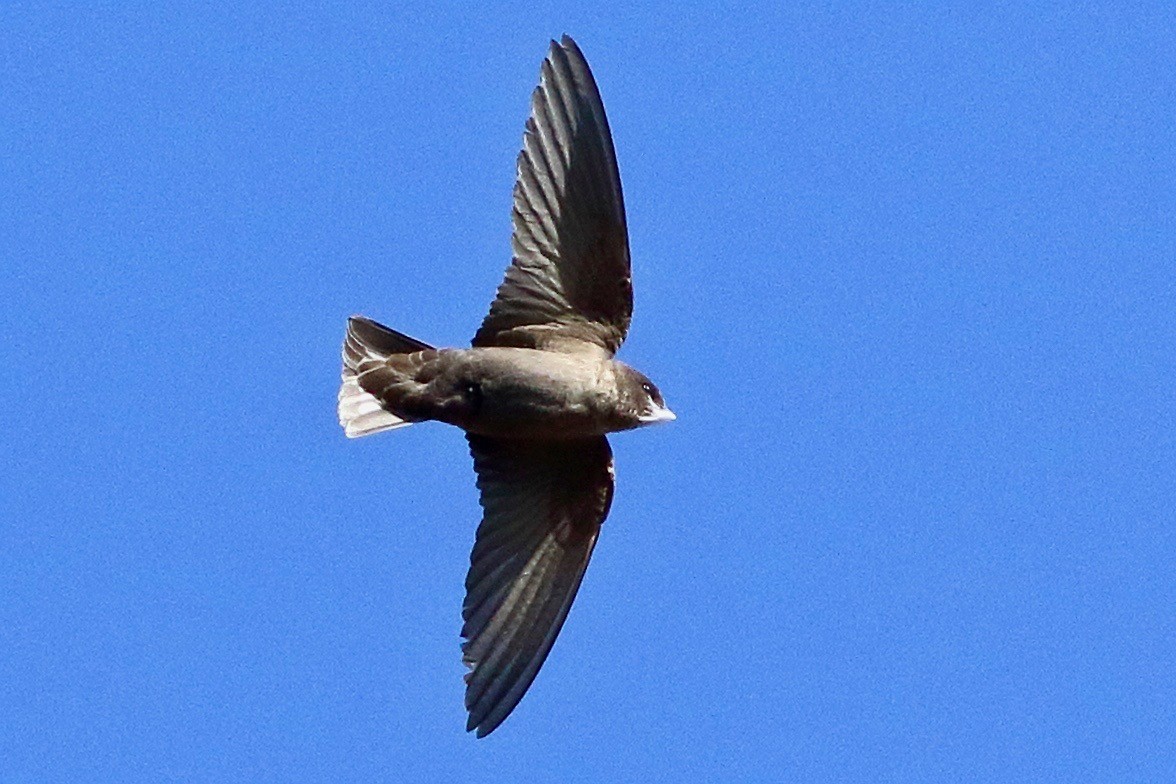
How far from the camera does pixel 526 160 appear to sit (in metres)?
9.38

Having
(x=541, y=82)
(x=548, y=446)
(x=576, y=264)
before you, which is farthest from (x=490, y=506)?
(x=541, y=82)

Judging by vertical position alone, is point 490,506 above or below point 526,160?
below

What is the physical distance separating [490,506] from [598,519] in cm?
39

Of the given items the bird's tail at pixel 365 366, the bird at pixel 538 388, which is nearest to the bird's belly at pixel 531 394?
the bird at pixel 538 388

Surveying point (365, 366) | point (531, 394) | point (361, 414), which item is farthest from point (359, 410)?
point (531, 394)

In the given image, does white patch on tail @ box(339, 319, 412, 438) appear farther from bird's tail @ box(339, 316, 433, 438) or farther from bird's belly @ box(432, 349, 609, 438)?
bird's belly @ box(432, 349, 609, 438)

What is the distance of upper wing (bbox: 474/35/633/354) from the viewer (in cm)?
935

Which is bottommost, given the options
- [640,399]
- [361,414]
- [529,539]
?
[529,539]

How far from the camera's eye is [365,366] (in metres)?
9.60

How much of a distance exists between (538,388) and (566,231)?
58cm

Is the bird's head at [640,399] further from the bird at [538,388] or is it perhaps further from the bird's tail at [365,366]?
the bird's tail at [365,366]

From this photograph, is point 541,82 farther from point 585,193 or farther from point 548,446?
point 548,446

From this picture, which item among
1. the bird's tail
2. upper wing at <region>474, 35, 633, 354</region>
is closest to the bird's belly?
upper wing at <region>474, 35, 633, 354</region>

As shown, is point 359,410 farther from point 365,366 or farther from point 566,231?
point 566,231
